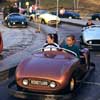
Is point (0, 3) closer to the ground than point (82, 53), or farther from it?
closer to the ground

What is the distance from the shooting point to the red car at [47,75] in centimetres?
941

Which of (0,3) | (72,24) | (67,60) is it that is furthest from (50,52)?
(0,3)

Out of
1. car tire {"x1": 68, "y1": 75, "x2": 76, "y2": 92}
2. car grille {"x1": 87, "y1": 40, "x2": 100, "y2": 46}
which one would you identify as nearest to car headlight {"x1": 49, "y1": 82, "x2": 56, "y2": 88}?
car tire {"x1": 68, "y1": 75, "x2": 76, "y2": 92}

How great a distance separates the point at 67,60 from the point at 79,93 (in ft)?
2.63

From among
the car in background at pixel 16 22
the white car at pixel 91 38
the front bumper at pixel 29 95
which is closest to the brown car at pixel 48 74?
the front bumper at pixel 29 95

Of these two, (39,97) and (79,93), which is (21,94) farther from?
(79,93)

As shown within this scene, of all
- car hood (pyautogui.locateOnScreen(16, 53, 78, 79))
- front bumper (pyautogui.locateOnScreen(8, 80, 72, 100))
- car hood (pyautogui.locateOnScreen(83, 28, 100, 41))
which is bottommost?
car hood (pyautogui.locateOnScreen(83, 28, 100, 41))

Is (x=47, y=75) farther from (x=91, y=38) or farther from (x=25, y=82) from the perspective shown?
(x=91, y=38)

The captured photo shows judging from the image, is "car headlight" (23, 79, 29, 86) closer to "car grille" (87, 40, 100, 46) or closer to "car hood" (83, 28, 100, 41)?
"car grille" (87, 40, 100, 46)

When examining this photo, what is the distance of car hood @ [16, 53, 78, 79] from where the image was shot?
9500mm

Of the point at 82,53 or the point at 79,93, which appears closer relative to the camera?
the point at 79,93

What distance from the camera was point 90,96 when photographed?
10.1 m

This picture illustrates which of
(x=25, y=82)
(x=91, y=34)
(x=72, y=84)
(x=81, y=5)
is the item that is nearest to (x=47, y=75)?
(x=25, y=82)

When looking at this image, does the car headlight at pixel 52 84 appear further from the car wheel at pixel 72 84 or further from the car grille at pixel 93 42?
Result: the car grille at pixel 93 42
